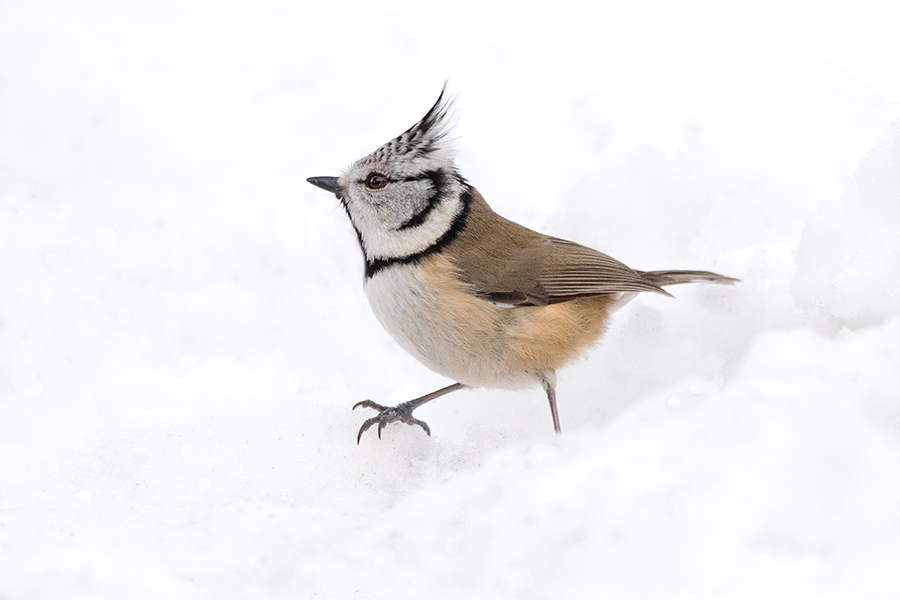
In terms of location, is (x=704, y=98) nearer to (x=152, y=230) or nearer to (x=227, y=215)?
(x=227, y=215)

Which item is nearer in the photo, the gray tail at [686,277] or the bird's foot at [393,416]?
the bird's foot at [393,416]

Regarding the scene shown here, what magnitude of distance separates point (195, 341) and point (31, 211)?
1183 millimetres

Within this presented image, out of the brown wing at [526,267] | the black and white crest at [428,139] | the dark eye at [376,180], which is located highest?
the black and white crest at [428,139]

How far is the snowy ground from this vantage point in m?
2.12

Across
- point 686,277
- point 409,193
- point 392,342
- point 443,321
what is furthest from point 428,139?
point 392,342

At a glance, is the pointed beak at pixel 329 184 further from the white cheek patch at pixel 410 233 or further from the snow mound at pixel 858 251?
the snow mound at pixel 858 251

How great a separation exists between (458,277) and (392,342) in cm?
135

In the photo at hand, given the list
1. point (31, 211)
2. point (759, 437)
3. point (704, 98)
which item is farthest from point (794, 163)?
point (31, 211)

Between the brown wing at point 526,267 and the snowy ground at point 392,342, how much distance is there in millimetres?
355

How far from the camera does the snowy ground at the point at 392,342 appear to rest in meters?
2.12

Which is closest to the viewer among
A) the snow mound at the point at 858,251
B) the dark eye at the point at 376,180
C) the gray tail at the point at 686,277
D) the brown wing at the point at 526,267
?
the snow mound at the point at 858,251

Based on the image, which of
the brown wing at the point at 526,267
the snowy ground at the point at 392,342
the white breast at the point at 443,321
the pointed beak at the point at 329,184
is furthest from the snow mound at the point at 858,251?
the pointed beak at the point at 329,184

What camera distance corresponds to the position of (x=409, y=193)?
324cm

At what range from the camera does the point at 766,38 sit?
5.16 m
